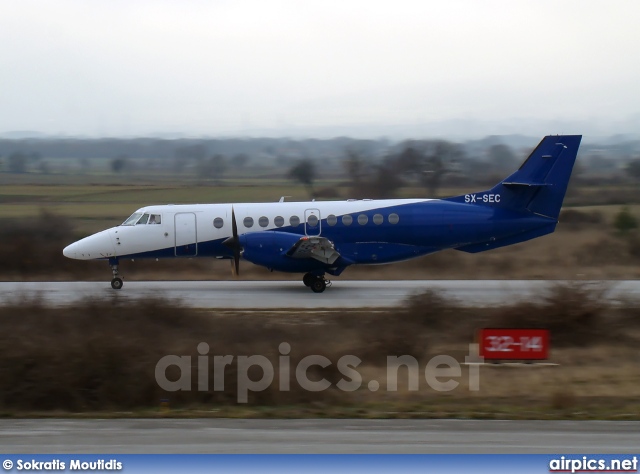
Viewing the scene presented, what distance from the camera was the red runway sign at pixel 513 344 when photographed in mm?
15227

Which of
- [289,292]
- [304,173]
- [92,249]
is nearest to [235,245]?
[289,292]

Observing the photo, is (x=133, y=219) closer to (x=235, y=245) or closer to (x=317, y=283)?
(x=235, y=245)

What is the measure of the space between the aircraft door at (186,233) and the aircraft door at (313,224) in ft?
11.5

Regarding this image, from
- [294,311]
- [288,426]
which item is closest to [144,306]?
[294,311]

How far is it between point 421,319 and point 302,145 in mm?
59842

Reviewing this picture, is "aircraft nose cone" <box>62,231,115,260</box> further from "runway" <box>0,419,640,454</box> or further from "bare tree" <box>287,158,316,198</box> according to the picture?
"bare tree" <box>287,158,316,198</box>

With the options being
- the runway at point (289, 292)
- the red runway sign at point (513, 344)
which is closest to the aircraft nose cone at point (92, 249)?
the runway at point (289, 292)

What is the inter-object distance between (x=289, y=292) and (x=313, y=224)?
7.29 feet

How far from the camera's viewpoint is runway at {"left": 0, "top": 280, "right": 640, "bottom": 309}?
873 inches

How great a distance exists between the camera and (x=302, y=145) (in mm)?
77750

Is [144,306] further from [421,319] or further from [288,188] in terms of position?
[288,188]

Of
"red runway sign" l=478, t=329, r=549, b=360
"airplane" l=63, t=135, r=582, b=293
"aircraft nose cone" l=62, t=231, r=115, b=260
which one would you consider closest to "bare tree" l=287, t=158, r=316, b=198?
"airplane" l=63, t=135, r=582, b=293

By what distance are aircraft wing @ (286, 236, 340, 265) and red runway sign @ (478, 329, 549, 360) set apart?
8881 mm

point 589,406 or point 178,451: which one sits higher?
point 178,451
